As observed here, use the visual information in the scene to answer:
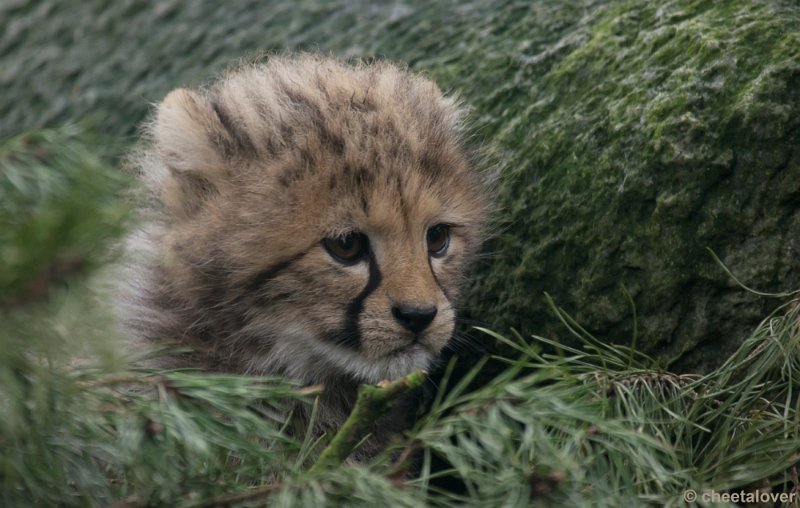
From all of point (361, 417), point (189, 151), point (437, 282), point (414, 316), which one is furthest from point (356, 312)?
point (361, 417)

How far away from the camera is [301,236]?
7.97 ft

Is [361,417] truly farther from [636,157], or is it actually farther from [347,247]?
[636,157]

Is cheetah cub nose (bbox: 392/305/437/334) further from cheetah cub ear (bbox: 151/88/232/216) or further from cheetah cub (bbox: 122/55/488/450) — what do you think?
cheetah cub ear (bbox: 151/88/232/216)

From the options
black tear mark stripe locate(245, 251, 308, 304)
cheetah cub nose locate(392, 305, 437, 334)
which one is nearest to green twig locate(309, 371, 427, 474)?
cheetah cub nose locate(392, 305, 437, 334)

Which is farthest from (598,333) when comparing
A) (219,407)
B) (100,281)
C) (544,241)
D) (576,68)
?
(100,281)

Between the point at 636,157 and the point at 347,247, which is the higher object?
the point at 347,247

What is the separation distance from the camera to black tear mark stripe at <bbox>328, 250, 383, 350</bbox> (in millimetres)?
2416

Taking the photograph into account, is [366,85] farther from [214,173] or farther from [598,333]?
[598,333]

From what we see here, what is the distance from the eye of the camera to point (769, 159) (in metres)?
2.36

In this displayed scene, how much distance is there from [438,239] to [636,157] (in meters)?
0.55

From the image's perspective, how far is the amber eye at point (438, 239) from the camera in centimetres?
268

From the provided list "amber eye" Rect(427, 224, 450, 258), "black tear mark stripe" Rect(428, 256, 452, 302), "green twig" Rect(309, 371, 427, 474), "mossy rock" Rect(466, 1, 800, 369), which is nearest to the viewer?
"green twig" Rect(309, 371, 427, 474)

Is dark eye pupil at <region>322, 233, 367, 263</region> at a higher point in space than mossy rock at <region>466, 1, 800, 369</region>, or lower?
higher

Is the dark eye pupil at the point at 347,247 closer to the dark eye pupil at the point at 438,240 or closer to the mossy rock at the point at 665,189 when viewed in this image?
the dark eye pupil at the point at 438,240
